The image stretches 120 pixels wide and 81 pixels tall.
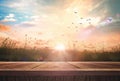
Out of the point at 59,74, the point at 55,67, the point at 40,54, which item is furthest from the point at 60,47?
the point at 59,74

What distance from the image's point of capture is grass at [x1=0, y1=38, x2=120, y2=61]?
17.1ft

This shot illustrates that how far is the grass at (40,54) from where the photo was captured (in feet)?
17.1

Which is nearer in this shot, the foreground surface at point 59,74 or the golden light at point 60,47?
the foreground surface at point 59,74

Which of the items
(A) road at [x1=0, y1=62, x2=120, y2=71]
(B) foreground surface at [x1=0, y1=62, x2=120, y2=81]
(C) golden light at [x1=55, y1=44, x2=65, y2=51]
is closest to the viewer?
(B) foreground surface at [x1=0, y1=62, x2=120, y2=81]

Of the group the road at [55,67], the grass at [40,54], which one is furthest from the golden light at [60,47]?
the road at [55,67]

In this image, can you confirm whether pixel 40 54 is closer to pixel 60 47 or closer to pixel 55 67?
pixel 60 47

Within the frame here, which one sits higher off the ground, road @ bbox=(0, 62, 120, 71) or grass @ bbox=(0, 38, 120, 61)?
grass @ bbox=(0, 38, 120, 61)

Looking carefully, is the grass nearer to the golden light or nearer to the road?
the golden light

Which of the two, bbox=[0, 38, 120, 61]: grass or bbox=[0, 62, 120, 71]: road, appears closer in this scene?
bbox=[0, 62, 120, 71]: road

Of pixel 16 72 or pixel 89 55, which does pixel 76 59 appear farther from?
pixel 16 72

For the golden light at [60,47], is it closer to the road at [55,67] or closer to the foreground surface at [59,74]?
the road at [55,67]

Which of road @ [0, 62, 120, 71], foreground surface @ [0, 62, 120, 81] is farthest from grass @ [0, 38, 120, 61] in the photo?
foreground surface @ [0, 62, 120, 81]

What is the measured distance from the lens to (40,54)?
527cm

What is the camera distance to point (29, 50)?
17.1 ft
